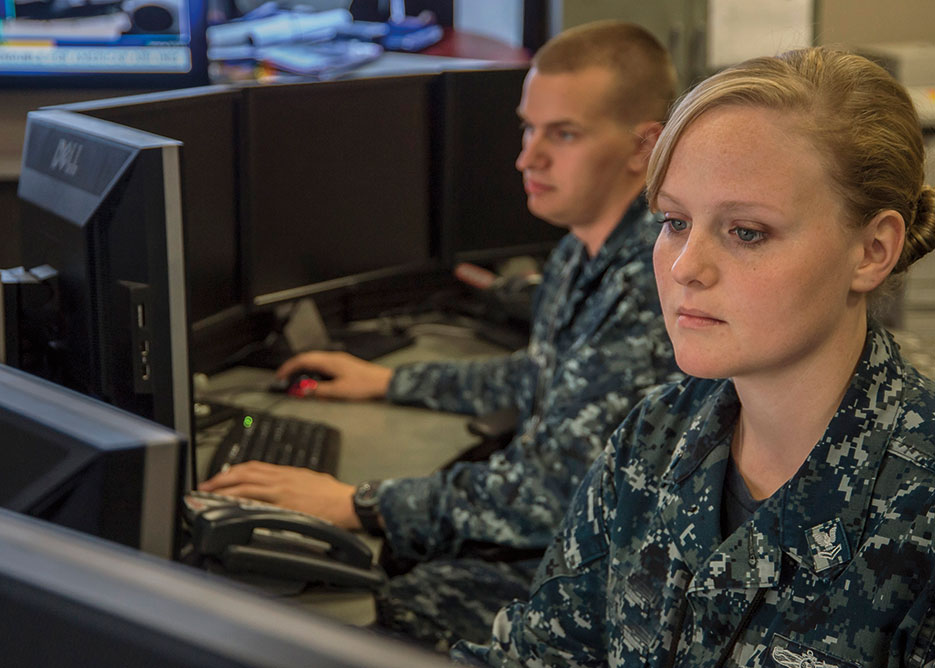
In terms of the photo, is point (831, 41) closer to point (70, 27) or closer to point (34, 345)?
point (34, 345)

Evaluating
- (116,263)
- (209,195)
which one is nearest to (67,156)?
(116,263)

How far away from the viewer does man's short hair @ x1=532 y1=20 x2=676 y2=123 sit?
176 cm

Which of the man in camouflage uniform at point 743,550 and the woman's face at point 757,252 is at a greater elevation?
the woman's face at point 757,252

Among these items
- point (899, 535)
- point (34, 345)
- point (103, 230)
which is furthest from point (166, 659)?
point (34, 345)

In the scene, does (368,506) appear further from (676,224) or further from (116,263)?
(676,224)

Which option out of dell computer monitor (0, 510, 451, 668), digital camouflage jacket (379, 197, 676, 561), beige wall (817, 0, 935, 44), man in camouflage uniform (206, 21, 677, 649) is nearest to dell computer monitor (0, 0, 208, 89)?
man in camouflage uniform (206, 21, 677, 649)

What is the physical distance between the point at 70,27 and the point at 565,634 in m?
1.53

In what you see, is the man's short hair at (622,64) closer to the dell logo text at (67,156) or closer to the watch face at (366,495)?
the watch face at (366,495)

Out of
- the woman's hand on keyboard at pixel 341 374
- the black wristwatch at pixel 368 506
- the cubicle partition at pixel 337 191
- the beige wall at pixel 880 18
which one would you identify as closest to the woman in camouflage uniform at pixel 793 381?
the black wristwatch at pixel 368 506

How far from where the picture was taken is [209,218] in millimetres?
1868

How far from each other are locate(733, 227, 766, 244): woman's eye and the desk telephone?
672 millimetres

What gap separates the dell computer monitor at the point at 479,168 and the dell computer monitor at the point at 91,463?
1720mm

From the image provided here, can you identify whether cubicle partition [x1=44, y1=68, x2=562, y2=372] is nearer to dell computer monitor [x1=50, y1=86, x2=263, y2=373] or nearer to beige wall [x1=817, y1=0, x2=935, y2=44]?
dell computer monitor [x1=50, y1=86, x2=263, y2=373]

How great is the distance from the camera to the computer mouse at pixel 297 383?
2.03 m
